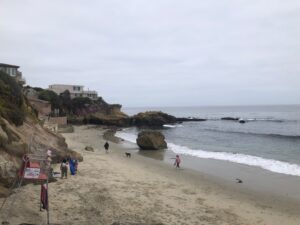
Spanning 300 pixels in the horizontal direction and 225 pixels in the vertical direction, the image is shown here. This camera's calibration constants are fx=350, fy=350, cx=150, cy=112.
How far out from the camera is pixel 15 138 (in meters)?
16.5

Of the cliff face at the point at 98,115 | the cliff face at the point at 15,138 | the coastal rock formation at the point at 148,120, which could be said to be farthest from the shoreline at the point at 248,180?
the coastal rock formation at the point at 148,120

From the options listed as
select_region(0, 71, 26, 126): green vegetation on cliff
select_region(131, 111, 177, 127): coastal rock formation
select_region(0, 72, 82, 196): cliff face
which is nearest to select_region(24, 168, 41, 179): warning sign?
select_region(0, 72, 82, 196): cliff face

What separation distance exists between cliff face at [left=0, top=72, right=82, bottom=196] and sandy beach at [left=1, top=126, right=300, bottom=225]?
43.8 inches

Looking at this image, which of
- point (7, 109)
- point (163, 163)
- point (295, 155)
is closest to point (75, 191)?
point (7, 109)

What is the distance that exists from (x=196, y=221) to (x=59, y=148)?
39.2 ft

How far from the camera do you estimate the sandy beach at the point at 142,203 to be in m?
12.4

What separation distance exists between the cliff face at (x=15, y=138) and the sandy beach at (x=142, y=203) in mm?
1113

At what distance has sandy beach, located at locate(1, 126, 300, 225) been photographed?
12.4 meters

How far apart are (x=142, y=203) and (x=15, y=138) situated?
22.3 ft

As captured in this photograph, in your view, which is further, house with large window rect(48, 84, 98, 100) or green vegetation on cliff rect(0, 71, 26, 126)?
house with large window rect(48, 84, 98, 100)

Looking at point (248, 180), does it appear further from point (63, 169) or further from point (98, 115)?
point (98, 115)

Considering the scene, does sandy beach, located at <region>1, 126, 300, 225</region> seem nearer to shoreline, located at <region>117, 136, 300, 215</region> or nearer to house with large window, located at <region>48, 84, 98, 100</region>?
shoreline, located at <region>117, 136, 300, 215</region>

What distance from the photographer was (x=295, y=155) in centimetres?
3309

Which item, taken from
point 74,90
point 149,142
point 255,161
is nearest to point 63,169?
point 255,161
